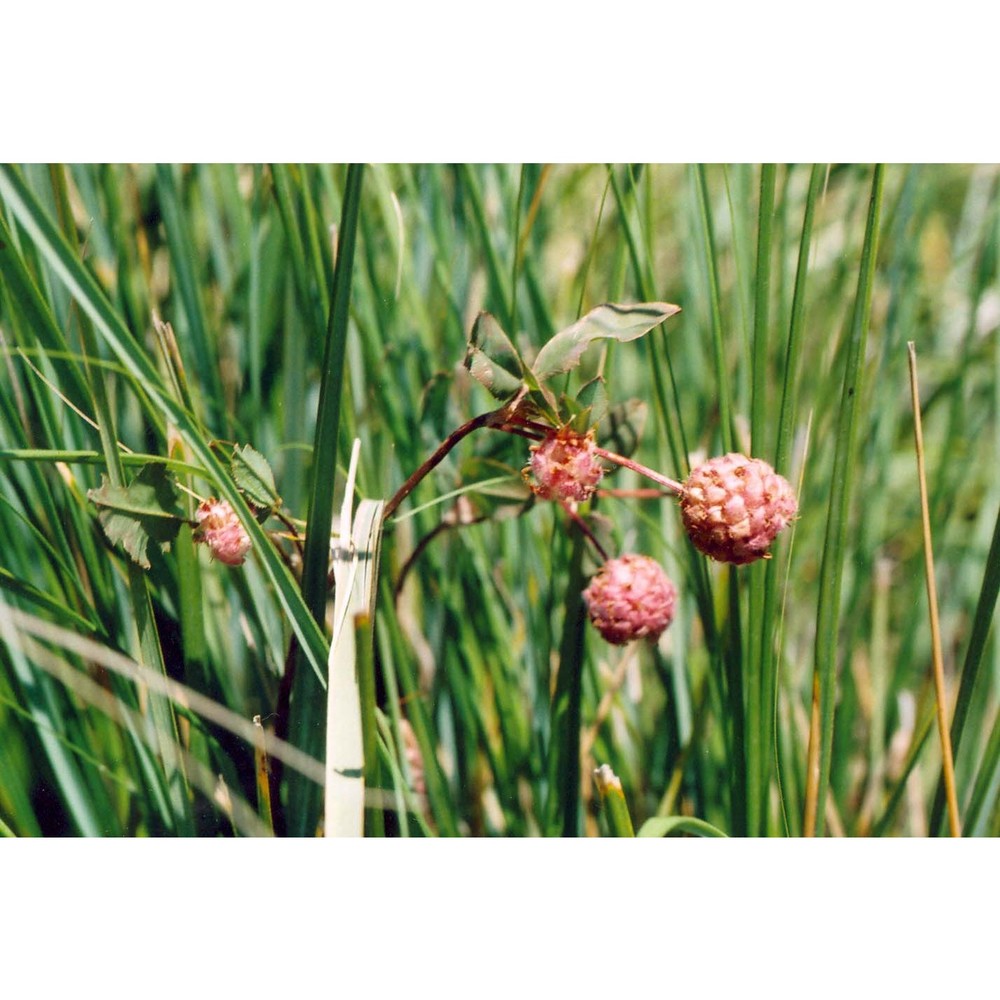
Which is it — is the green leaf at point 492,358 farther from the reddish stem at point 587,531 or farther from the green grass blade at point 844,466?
the green grass blade at point 844,466

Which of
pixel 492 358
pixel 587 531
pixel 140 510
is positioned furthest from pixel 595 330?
pixel 140 510

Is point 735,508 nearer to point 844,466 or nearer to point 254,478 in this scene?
point 844,466

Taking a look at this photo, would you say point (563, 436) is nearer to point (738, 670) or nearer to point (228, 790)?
point (738, 670)

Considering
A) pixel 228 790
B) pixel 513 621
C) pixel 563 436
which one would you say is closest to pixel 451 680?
pixel 513 621

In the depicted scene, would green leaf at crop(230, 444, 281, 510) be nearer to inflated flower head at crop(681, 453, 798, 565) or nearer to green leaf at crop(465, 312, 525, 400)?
green leaf at crop(465, 312, 525, 400)

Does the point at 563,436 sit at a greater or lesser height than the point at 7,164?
lesser
